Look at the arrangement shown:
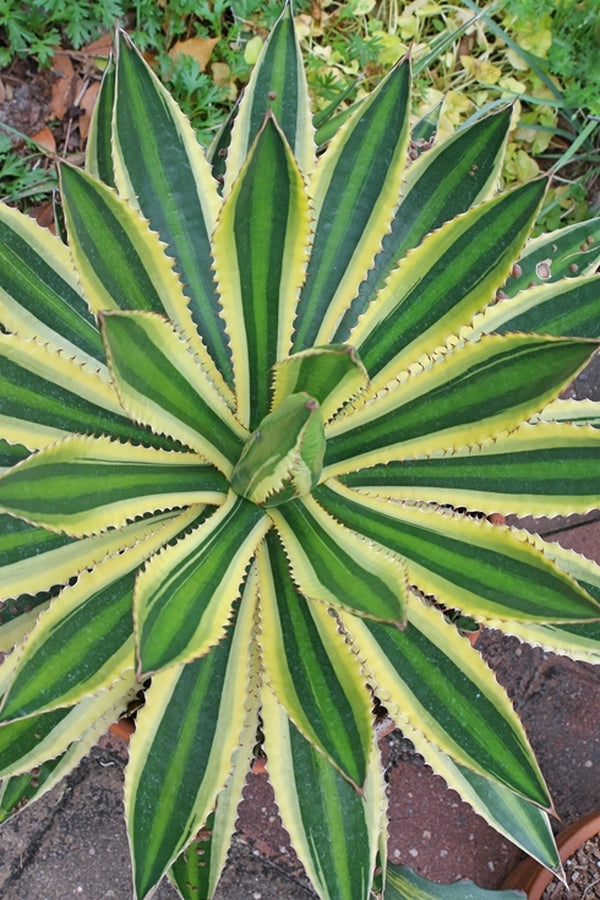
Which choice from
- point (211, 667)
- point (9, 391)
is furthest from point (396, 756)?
point (9, 391)

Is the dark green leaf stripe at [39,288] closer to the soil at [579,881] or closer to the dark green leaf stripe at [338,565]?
the dark green leaf stripe at [338,565]

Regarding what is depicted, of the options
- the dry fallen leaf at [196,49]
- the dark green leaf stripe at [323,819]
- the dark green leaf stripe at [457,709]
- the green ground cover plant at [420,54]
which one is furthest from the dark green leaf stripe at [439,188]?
the dry fallen leaf at [196,49]

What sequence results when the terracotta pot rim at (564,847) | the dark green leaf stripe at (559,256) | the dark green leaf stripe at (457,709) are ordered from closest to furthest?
the dark green leaf stripe at (457,709) < the dark green leaf stripe at (559,256) < the terracotta pot rim at (564,847)

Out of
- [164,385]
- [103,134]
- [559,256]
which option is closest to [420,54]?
[559,256]

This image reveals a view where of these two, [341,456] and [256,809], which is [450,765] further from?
[256,809]

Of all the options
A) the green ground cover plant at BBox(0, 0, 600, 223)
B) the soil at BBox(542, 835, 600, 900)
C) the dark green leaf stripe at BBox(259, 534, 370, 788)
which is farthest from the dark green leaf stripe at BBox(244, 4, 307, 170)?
the soil at BBox(542, 835, 600, 900)

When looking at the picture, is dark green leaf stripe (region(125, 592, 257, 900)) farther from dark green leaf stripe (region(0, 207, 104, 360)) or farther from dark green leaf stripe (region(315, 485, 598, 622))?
dark green leaf stripe (region(0, 207, 104, 360))
